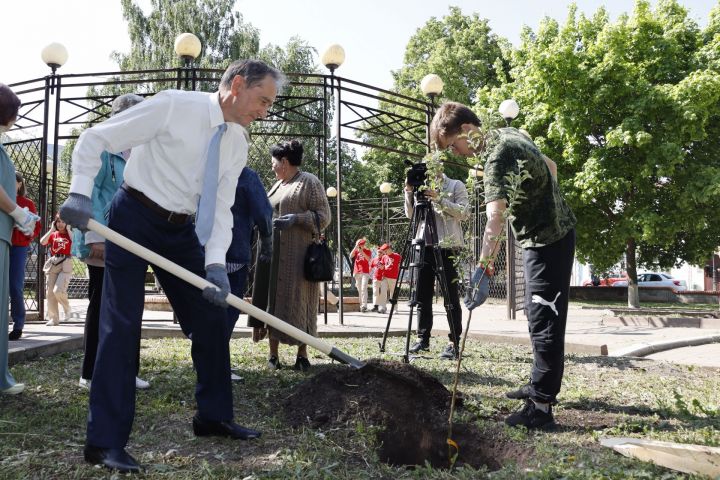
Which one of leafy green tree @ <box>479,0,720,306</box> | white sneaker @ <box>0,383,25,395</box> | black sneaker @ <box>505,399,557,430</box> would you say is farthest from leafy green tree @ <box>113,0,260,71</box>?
black sneaker @ <box>505,399,557,430</box>

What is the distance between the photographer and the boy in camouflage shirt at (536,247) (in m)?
3.29

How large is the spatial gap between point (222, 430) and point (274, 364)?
2013 millimetres

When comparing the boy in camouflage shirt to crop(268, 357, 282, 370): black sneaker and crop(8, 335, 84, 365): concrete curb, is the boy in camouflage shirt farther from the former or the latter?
crop(8, 335, 84, 365): concrete curb

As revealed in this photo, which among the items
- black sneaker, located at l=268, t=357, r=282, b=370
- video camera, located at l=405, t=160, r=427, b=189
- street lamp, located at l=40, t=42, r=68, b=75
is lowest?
black sneaker, located at l=268, t=357, r=282, b=370

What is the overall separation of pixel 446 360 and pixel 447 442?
2523 millimetres

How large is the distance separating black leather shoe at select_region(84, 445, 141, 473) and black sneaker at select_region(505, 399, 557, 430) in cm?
188

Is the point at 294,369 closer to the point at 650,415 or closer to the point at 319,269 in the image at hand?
the point at 319,269

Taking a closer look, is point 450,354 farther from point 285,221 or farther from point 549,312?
point 549,312

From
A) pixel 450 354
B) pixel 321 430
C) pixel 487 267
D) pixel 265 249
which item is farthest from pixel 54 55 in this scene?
pixel 487 267

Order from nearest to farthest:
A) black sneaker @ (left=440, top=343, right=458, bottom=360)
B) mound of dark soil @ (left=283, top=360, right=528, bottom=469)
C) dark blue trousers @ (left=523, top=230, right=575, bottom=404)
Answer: mound of dark soil @ (left=283, top=360, right=528, bottom=469) < dark blue trousers @ (left=523, top=230, right=575, bottom=404) < black sneaker @ (left=440, top=343, right=458, bottom=360)

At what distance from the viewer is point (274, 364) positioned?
16.6ft

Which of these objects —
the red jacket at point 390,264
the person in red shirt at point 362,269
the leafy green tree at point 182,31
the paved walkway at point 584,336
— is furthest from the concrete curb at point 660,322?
the leafy green tree at point 182,31

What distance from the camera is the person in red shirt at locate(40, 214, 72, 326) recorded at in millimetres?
8383

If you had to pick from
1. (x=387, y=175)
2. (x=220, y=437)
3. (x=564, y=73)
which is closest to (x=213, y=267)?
(x=220, y=437)
